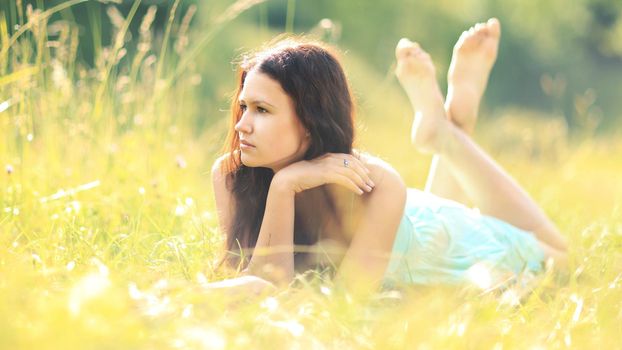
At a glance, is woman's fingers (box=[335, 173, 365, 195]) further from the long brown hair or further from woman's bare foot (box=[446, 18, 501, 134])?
woman's bare foot (box=[446, 18, 501, 134])

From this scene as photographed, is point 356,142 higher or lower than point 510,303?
higher

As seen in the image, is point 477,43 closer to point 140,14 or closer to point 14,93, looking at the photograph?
point 14,93

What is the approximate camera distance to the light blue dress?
2.42m

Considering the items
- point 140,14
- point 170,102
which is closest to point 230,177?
point 170,102

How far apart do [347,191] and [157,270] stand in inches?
23.5

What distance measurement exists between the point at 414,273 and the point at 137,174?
1.07m

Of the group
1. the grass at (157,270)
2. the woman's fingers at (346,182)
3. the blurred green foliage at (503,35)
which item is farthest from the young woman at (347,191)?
the blurred green foliage at (503,35)

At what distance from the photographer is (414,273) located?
244 cm

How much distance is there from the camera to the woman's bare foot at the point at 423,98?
262cm

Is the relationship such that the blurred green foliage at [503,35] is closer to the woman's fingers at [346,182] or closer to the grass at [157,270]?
the grass at [157,270]

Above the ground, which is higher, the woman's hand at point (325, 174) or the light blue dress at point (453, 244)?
the woman's hand at point (325, 174)

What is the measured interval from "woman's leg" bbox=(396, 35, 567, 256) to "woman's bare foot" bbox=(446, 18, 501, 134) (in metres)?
0.08

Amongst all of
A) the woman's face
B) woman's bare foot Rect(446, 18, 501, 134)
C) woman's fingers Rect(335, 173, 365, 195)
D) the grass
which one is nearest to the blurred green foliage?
the grass

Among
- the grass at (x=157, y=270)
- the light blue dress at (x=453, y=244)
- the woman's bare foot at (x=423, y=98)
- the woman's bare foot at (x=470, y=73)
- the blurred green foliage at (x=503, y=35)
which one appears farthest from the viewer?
the blurred green foliage at (x=503, y=35)
